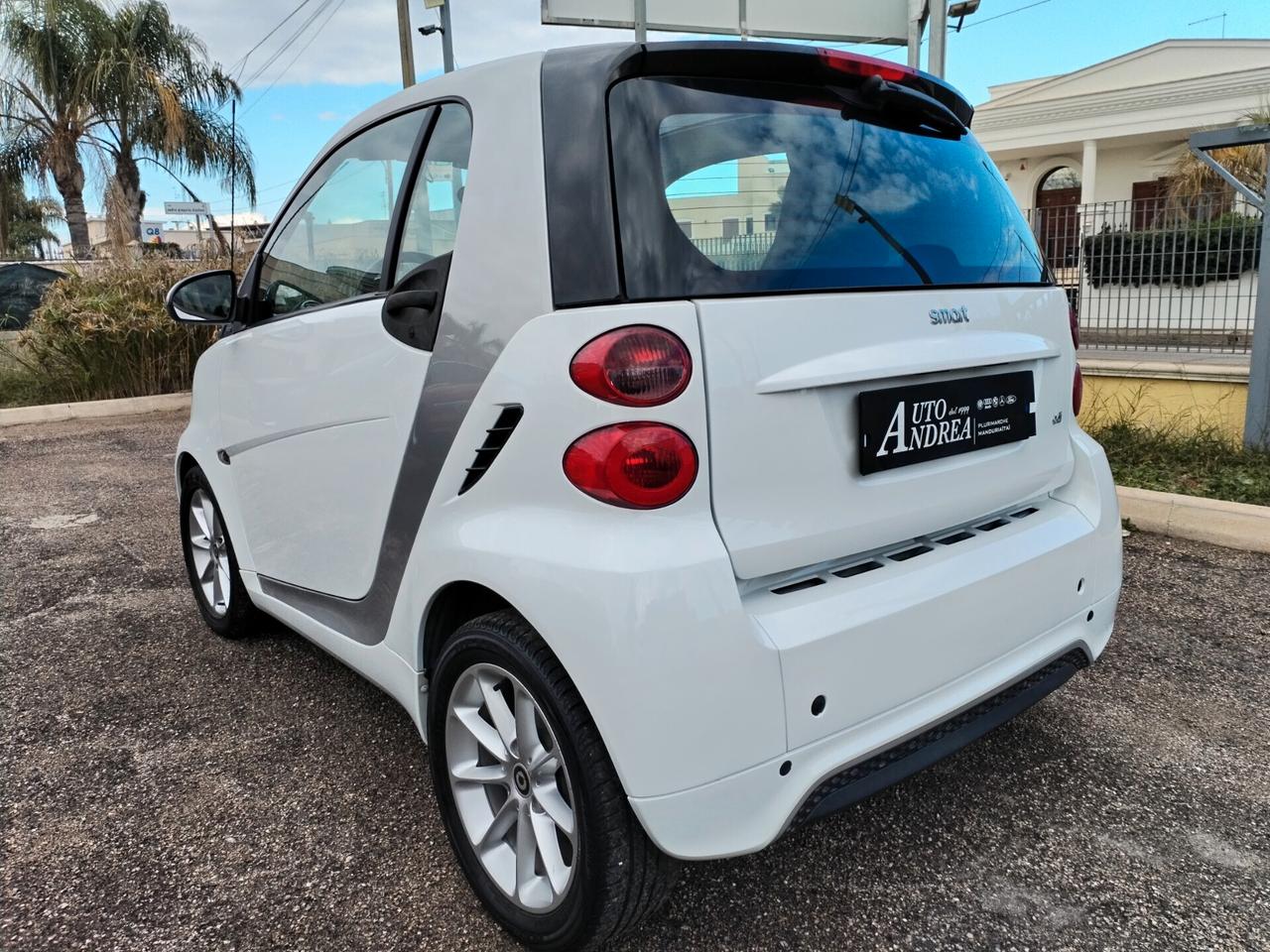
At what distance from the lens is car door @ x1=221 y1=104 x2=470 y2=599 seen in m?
2.15

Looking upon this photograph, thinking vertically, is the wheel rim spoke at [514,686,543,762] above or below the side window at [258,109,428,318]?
below

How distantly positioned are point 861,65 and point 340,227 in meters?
1.48

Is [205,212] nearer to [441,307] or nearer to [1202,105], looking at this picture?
[441,307]

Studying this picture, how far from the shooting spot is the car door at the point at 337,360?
2.15m

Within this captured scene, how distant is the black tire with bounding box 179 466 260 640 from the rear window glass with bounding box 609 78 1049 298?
2235 millimetres

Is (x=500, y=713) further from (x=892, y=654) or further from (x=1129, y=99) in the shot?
(x=1129, y=99)

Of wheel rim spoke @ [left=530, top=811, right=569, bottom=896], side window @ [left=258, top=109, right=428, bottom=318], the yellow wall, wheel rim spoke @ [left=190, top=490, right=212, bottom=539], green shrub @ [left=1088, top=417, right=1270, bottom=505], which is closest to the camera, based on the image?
wheel rim spoke @ [left=530, top=811, right=569, bottom=896]

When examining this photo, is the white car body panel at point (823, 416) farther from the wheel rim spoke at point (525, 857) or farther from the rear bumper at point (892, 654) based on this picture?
the wheel rim spoke at point (525, 857)

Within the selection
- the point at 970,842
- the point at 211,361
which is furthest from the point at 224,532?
the point at 970,842

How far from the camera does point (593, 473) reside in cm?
162

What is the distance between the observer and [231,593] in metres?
3.43

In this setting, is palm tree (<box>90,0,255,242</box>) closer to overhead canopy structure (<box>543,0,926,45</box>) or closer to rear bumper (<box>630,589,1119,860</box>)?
overhead canopy structure (<box>543,0,926,45</box>)

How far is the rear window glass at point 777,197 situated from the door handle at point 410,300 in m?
0.56

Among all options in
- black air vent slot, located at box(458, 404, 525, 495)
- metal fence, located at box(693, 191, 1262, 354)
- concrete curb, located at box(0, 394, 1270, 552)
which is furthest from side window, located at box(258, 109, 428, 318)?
metal fence, located at box(693, 191, 1262, 354)
